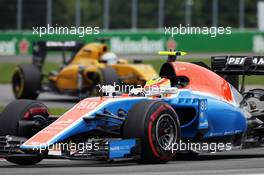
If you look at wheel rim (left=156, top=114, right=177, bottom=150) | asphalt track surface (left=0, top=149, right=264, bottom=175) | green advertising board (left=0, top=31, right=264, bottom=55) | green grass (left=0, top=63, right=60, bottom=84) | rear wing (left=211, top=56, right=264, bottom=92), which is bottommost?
asphalt track surface (left=0, top=149, right=264, bottom=175)

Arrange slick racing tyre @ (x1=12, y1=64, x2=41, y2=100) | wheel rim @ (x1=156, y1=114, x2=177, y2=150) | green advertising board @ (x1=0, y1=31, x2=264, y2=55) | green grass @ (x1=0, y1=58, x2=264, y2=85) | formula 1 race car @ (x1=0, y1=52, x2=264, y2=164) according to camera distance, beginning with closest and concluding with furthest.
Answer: formula 1 race car @ (x1=0, y1=52, x2=264, y2=164)
wheel rim @ (x1=156, y1=114, x2=177, y2=150)
slick racing tyre @ (x1=12, y1=64, x2=41, y2=100)
green grass @ (x1=0, y1=58, x2=264, y2=85)
green advertising board @ (x1=0, y1=31, x2=264, y2=55)

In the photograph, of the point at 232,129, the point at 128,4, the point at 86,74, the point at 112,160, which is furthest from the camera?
the point at 128,4

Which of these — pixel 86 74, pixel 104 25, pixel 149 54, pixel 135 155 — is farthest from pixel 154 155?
pixel 104 25

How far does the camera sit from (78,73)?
28000mm

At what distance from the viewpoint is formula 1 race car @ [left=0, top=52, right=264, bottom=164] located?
1209 centimetres

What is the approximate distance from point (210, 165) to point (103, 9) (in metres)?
42.0

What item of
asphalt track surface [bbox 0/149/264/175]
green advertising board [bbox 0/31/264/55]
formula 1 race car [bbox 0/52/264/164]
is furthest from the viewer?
green advertising board [bbox 0/31/264/55]

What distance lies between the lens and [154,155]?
12.2 meters

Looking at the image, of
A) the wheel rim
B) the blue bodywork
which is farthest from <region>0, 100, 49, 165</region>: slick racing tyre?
the wheel rim

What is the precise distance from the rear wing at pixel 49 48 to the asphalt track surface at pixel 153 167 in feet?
50.7

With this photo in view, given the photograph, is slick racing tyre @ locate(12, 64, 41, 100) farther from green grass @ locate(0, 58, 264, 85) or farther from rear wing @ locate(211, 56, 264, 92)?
rear wing @ locate(211, 56, 264, 92)

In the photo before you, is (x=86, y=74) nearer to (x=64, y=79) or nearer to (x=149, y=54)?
(x=64, y=79)

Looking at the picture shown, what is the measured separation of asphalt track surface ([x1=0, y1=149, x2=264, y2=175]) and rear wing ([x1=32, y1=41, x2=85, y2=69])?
50.7 feet

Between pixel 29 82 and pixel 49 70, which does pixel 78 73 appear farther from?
pixel 49 70
